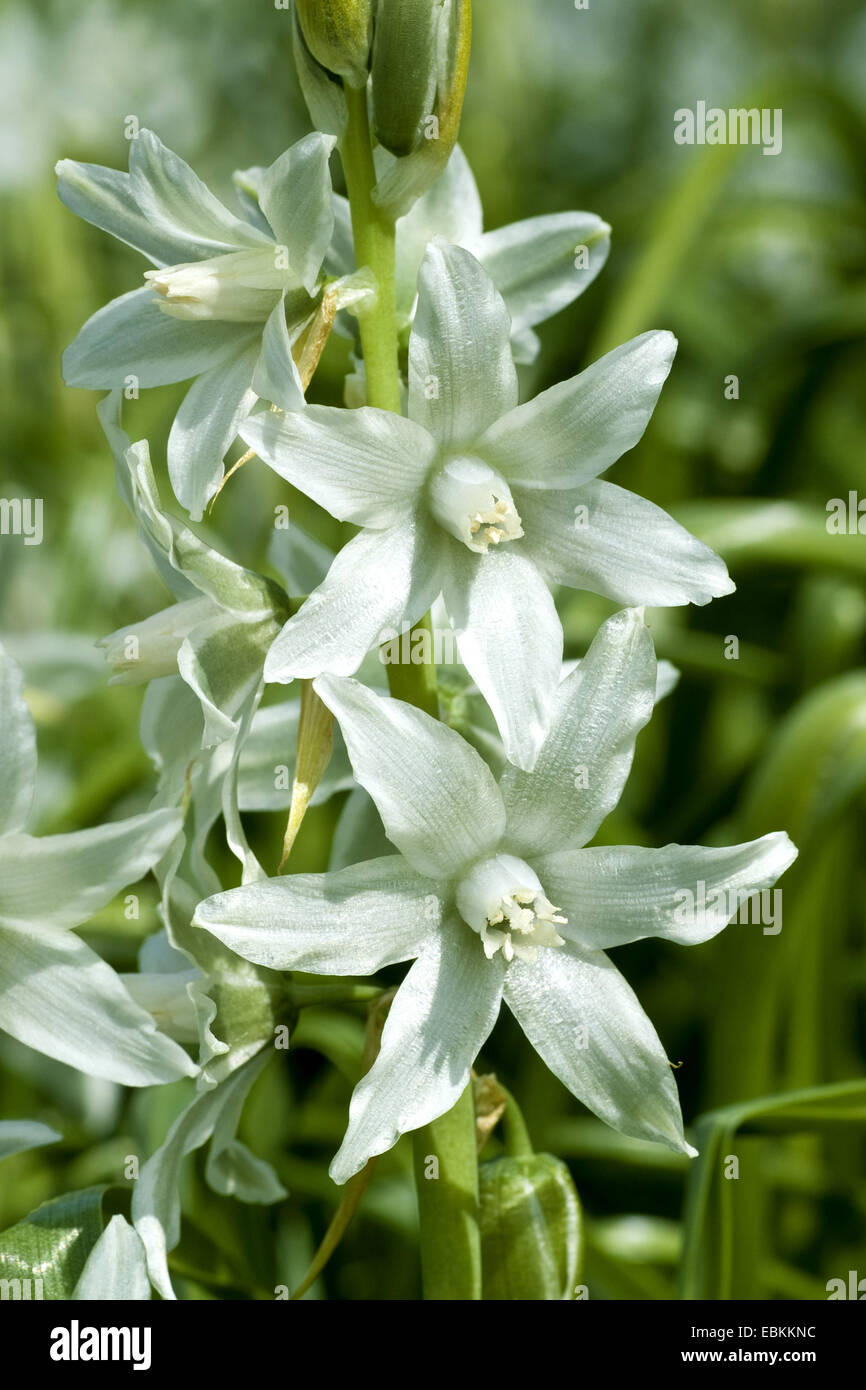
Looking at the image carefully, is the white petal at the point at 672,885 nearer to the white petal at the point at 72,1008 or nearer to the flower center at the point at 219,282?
the white petal at the point at 72,1008

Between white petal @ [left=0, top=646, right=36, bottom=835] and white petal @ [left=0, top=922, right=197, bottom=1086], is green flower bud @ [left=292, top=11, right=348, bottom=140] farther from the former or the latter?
white petal @ [left=0, top=922, right=197, bottom=1086]

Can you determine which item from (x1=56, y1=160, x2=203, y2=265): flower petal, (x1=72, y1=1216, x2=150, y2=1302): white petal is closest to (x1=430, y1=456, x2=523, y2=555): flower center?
(x1=56, y1=160, x2=203, y2=265): flower petal

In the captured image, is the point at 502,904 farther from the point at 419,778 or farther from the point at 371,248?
the point at 371,248

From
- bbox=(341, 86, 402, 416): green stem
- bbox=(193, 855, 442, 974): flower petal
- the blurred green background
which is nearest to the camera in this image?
bbox=(193, 855, 442, 974): flower petal

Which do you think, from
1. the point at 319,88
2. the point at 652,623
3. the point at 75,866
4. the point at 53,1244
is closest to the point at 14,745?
the point at 75,866

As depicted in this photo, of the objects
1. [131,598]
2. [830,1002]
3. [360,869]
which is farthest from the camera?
[131,598]

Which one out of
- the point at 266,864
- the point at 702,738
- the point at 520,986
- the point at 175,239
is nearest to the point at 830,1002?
the point at 702,738

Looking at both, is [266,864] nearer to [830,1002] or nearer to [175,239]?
[830,1002]
